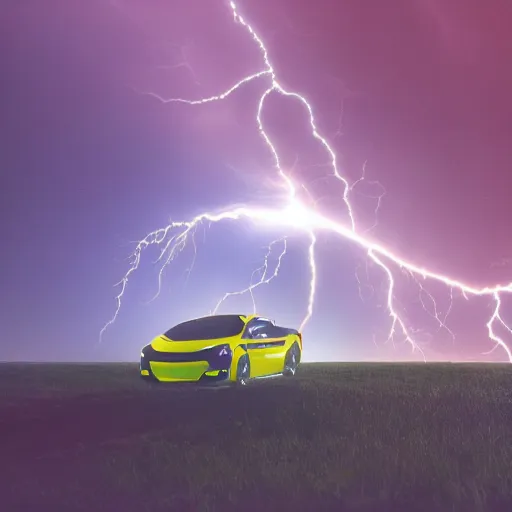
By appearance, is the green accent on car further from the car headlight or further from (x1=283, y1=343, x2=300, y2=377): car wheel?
(x1=283, y1=343, x2=300, y2=377): car wheel

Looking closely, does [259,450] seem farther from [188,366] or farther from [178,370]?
[178,370]

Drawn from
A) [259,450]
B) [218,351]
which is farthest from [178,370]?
[259,450]

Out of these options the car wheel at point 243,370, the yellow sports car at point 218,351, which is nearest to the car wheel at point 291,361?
the yellow sports car at point 218,351

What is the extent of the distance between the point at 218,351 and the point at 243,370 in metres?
0.51

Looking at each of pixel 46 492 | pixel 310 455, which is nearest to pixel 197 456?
pixel 310 455

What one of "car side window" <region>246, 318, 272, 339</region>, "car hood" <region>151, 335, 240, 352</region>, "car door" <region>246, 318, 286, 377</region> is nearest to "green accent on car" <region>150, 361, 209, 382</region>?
"car hood" <region>151, 335, 240, 352</region>

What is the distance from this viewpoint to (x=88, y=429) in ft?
17.9

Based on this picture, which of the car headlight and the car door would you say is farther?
the car door

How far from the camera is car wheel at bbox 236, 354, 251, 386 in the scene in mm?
8609

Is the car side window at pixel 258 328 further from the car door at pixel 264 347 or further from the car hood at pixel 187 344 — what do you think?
the car hood at pixel 187 344

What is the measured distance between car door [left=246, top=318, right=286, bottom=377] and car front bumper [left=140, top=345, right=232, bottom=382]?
61cm

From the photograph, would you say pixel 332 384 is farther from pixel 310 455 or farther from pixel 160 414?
pixel 310 455

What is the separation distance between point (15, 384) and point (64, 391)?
129 cm

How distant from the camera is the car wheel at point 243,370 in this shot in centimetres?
861
